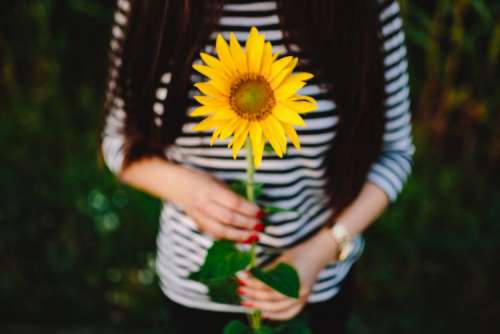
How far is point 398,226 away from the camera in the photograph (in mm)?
1926

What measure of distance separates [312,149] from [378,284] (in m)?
1.18

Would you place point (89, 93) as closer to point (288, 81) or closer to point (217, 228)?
point (217, 228)

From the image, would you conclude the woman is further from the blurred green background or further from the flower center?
the blurred green background

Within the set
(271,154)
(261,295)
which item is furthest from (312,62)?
(261,295)

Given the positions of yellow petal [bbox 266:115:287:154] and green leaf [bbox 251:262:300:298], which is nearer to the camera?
yellow petal [bbox 266:115:287:154]

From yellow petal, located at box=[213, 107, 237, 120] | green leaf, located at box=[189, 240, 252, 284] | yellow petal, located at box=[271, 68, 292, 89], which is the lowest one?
green leaf, located at box=[189, 240, 252, 284]

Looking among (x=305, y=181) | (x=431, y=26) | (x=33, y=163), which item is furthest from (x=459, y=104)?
(x=33, y=163)

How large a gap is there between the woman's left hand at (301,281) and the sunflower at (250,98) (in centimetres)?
32

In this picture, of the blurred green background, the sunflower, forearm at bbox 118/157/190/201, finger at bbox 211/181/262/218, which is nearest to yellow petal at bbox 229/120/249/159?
the sunflower

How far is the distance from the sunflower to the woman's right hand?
21 cm

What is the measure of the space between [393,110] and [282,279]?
40 cm

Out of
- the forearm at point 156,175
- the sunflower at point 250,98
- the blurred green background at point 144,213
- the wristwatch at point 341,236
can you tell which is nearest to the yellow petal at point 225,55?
the sunflower at point 250,98

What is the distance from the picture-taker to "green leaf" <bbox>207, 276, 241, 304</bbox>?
86cm

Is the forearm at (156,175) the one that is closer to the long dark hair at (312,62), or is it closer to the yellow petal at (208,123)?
the long dark hair at (312,62)
